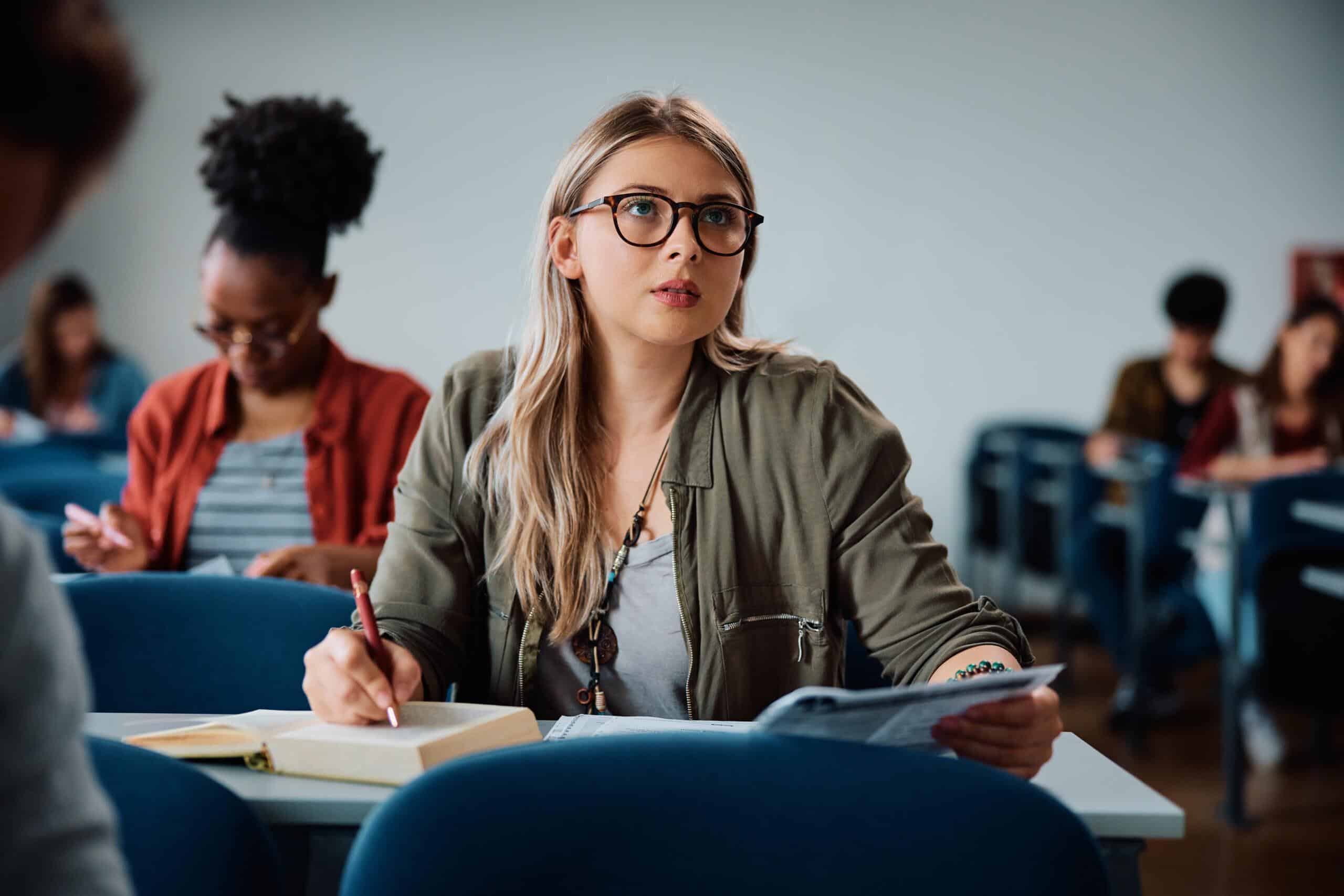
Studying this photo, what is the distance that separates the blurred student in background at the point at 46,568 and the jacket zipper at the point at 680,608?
0.95 meters

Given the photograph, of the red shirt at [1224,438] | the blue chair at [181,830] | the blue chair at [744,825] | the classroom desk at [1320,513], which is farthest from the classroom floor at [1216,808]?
the blue chair at [181,830]

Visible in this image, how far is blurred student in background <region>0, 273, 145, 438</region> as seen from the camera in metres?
5.38

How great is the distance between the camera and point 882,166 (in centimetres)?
584

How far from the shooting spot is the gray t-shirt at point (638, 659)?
58.4 inches

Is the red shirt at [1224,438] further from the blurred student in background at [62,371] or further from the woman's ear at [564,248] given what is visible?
the blurred student in background at [62,371]

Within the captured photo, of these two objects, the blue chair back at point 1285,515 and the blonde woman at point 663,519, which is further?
the blue chair back at point 1285,515

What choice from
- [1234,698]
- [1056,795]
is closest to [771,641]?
[1056,795]

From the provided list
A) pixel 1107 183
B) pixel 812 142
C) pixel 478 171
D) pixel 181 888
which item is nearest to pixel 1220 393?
pixel 1107 183

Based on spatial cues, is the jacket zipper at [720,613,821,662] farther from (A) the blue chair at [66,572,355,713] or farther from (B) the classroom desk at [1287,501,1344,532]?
(B) the classroom desk at [1287,501,1344,532]

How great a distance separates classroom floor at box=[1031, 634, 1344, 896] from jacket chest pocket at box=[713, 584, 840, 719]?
0.82 m

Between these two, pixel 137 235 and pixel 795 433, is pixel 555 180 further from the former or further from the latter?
pixel 137 235

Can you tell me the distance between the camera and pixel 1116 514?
425 cm

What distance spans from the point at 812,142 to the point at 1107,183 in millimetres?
1393

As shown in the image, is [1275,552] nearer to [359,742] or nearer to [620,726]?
[620,726]
